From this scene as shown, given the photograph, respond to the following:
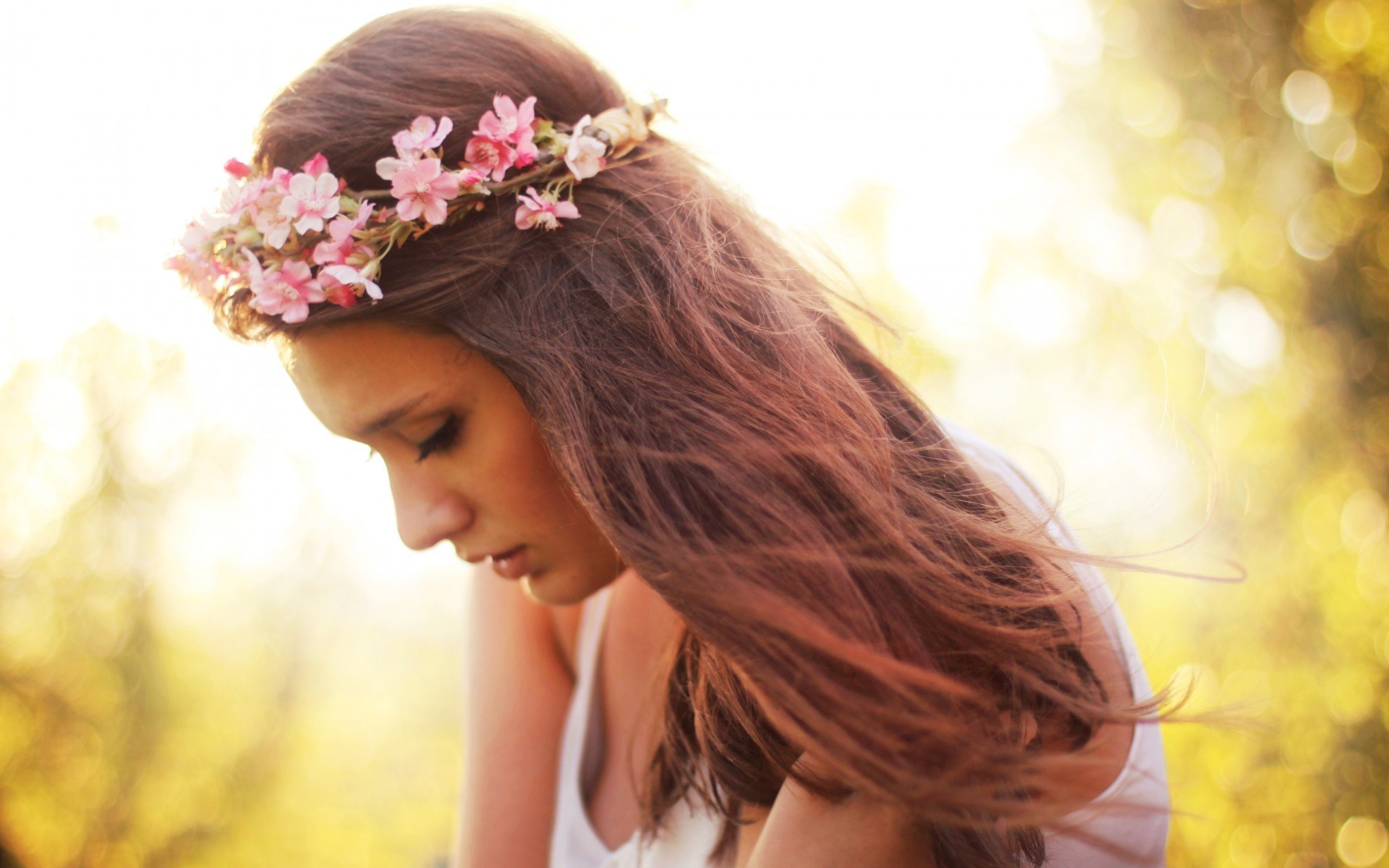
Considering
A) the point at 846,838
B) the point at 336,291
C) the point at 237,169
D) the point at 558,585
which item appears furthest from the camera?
the point at 558,585

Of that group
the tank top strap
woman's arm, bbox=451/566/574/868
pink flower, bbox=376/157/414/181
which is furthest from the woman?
woman's arm, bbox=451/566/574/868

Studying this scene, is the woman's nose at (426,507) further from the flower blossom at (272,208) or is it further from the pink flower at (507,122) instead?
the pink flower at (507,122)

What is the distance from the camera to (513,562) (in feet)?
4.29

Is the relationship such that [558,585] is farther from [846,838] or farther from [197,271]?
[197,271]

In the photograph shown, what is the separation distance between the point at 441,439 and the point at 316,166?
39 cm

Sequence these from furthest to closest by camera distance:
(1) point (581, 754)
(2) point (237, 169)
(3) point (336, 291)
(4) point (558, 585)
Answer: (1) point (581, 754) < (4) point (558, 585) < (2) point (237, 169) < (3) point (336, 291)

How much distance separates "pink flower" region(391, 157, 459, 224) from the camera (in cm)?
109

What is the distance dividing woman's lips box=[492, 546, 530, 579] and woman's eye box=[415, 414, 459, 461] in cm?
19

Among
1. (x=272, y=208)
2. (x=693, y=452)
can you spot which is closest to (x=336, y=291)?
(x=272, y=208)

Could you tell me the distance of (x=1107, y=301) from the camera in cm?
360

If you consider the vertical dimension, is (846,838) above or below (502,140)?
below

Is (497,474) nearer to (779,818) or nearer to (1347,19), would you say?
(779,818)

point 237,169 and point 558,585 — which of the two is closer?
point 237,169

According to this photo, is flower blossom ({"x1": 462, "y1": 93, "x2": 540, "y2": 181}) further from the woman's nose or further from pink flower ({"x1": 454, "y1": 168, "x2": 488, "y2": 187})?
the woman's nose
